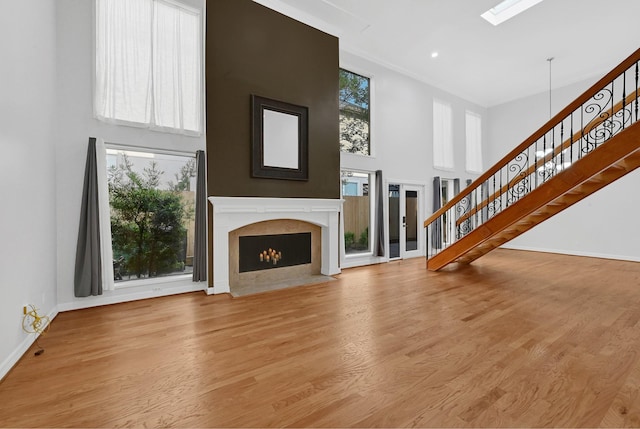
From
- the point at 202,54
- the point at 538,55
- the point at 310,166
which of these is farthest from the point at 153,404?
the point at 538,55

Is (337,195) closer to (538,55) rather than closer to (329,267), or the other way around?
(329,267)

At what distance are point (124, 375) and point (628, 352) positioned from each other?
14.5 feet

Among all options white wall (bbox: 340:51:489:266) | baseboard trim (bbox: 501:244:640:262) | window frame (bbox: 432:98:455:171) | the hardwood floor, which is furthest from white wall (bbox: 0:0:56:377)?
baseboard trim (bbox: 501:244:640:262)

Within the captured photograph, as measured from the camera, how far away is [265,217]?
16.2ft

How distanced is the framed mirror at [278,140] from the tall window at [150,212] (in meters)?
1.15

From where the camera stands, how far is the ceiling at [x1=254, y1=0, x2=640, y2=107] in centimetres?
518

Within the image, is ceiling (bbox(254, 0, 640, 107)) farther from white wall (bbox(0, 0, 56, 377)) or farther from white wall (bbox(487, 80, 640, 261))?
white wall (bbox(0, 0, 56, 377))

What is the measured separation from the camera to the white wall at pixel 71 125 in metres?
3.68

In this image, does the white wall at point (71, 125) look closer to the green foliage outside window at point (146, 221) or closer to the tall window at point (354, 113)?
the green foliage outside window at point (146, 221)

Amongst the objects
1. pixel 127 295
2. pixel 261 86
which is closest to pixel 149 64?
pixel 261 86

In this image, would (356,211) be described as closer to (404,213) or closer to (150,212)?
(404,213)

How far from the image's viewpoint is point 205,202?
4480mm

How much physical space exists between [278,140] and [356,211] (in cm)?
267

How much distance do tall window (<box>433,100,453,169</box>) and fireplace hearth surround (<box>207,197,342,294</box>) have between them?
174 inches
